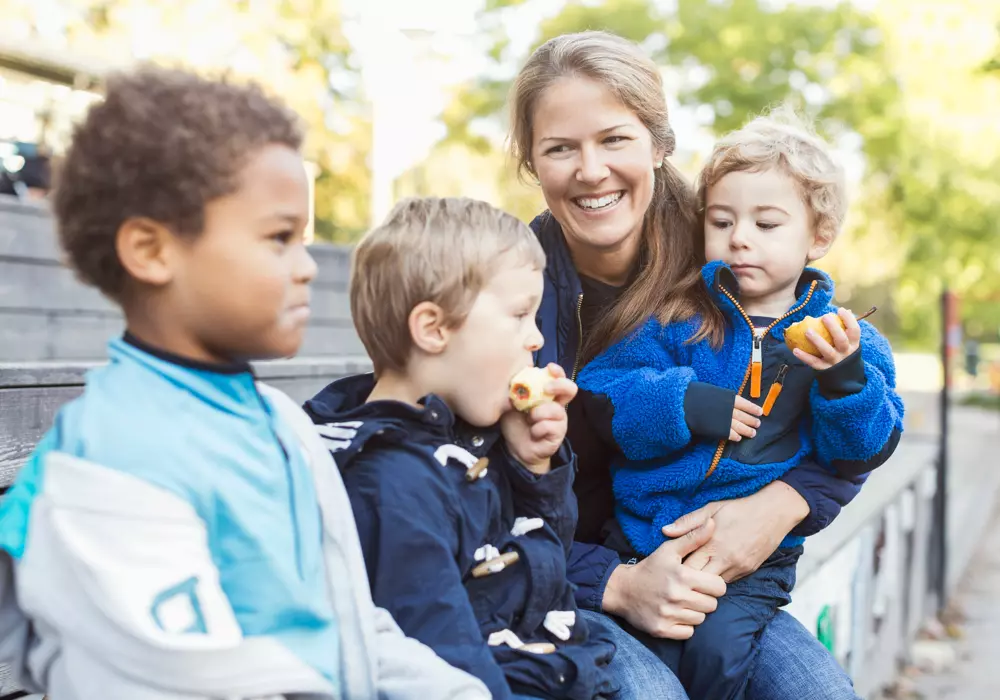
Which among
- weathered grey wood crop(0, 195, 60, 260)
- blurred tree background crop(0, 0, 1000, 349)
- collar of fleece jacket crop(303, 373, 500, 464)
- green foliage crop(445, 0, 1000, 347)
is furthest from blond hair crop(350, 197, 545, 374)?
green foliage crop(445, 0, 1000, 347)

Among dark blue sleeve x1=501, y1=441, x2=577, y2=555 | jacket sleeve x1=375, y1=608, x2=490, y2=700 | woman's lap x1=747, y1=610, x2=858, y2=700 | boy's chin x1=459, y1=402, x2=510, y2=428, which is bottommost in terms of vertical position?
woman's lap x1=747, y1=610, x2=858, y2=700

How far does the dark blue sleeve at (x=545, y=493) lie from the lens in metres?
1.81

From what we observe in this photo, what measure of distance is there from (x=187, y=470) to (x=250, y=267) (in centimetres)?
27

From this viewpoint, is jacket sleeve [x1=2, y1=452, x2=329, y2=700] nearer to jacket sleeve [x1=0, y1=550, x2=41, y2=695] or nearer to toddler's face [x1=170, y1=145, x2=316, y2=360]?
jacket sleeve [x1=0, y1=550, x2=41, y2=695]

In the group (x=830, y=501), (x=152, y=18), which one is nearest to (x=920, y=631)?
(x=830, y=501)

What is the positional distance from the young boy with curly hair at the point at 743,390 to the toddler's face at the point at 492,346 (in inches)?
24.5

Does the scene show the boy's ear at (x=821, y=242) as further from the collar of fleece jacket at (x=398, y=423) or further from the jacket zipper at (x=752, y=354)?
the collar of fleece jacket at (x=398, y=423)

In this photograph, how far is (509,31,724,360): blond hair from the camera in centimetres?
246

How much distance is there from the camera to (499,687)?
150 cm

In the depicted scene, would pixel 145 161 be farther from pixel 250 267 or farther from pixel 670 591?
pixel 670 591

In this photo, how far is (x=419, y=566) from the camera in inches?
59.4

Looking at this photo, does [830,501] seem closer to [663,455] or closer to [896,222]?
[663,455]

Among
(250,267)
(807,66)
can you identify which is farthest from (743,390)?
(807,66)

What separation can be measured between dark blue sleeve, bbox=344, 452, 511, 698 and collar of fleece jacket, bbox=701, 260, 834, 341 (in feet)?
3.56
